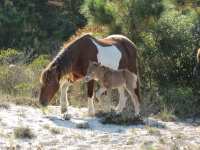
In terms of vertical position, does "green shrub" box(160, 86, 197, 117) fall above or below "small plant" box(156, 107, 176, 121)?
above

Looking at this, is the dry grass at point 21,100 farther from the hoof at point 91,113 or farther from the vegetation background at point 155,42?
the vegetation background at point 155,42

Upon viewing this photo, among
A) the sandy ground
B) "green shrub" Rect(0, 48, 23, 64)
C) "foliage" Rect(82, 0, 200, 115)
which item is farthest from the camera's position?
"green shrub" Rect(0, 48, 23, 64)

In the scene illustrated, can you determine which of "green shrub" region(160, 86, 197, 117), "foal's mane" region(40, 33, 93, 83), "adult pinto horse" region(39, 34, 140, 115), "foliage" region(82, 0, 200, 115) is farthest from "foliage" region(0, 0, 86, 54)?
"foal's mane" region(40, 33, 93, 83)

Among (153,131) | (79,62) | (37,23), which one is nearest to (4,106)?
(79,62)

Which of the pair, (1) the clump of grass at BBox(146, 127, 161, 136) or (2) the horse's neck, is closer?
(1) the clump of grass at BBox(146, 127, 161, 136)

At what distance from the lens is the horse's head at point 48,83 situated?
460 inches

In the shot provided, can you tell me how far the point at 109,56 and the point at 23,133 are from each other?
3.10 meters

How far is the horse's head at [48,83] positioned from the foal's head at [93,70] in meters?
0.57

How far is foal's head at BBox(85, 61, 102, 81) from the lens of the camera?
11883 millimetres

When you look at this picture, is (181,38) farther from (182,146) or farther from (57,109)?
(182,146)

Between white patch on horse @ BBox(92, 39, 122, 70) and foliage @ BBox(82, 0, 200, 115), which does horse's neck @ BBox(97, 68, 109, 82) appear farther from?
foliage @ BBox(82, 0, 200, 115)

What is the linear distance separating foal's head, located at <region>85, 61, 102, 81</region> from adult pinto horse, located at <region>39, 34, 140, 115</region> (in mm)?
118

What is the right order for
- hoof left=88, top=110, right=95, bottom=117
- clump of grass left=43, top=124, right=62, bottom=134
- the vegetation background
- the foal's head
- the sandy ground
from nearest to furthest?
1. the sandy ground
2. clump of grass left=43, top=124, right=62, bottom=134
3. the foal's head
4. hoof left=88, top=110, right=95, bottom=117
5. the vegetation background

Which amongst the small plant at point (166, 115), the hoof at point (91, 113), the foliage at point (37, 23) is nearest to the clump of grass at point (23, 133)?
the hoof at point (91, 113)
